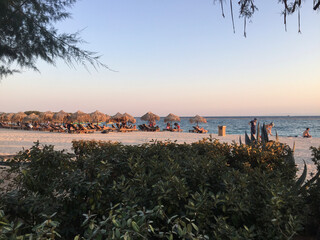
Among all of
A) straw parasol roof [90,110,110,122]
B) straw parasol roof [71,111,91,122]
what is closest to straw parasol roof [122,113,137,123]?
straw parasol roof [90,110,110,122]

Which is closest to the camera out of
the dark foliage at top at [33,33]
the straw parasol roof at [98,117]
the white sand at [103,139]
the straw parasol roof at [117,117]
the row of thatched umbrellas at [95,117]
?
the dark foliage at top at [33,33]

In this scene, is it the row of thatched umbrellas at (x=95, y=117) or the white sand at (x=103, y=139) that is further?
the row of thatched umbrellas at (x=95, y=117)

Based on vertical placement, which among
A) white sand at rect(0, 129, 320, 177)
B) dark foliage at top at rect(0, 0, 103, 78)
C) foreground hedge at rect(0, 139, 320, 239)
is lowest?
white sand at rect(0, 129, 320, 177)

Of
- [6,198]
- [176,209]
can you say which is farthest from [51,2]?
[176,209]

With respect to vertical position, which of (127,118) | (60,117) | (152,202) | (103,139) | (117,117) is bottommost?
(103,139)

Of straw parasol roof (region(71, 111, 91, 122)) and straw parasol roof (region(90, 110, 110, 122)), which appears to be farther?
straw parasol roof (region(90, 110, 110, 122))

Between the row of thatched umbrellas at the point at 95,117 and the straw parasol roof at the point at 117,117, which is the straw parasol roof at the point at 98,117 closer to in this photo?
the row of thatched umbrellas at the point at 95,117

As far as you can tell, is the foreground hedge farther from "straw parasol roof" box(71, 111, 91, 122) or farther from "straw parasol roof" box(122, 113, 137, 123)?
"straw parasol roof" box(122, 113, 137, 123)

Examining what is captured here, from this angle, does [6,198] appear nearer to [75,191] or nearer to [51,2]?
[75,191]

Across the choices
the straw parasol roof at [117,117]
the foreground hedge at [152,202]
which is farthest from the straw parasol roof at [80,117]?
the foreground hedge at [152,202]

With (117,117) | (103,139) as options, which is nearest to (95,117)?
(117,117)

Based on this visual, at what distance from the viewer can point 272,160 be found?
15.2 ft

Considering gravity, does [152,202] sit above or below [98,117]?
below

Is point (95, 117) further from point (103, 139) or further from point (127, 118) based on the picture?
point (103, 139)
